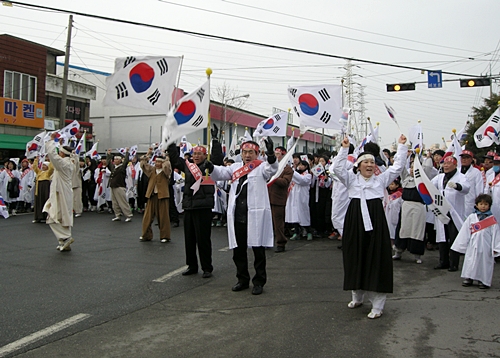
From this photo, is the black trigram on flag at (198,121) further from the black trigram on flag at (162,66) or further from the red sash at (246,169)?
the black trigram on flag at (162,66)

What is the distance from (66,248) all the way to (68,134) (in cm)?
726

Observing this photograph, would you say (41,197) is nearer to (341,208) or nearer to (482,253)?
(341,208)

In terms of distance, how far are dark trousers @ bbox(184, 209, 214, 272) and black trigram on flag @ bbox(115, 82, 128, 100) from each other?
2.18 metres

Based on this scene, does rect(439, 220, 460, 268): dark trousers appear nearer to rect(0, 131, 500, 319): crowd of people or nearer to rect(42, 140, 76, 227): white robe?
rect(0, 131, 500, 319): crowd of people

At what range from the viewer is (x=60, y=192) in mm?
9203

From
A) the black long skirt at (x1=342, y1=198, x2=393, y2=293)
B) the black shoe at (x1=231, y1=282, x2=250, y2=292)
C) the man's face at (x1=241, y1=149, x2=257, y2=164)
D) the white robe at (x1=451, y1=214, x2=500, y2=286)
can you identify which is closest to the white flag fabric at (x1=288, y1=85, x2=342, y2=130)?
the man's face at (x1=241, y1=149, x2=257, y2=164)

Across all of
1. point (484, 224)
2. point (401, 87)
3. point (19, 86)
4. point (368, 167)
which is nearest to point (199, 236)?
point (368, 167)

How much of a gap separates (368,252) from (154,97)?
13.9 feet

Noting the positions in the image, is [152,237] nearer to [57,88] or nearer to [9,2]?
[9,2]

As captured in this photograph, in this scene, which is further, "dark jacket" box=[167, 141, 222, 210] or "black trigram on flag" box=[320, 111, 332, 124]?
"black trigram on flag" box=[320, 111, 332, 124]

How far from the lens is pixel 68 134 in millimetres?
15430

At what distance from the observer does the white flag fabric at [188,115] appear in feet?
21.5

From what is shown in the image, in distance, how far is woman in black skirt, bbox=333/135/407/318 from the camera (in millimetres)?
5254

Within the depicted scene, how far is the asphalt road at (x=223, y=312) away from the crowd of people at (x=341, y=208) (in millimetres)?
376
